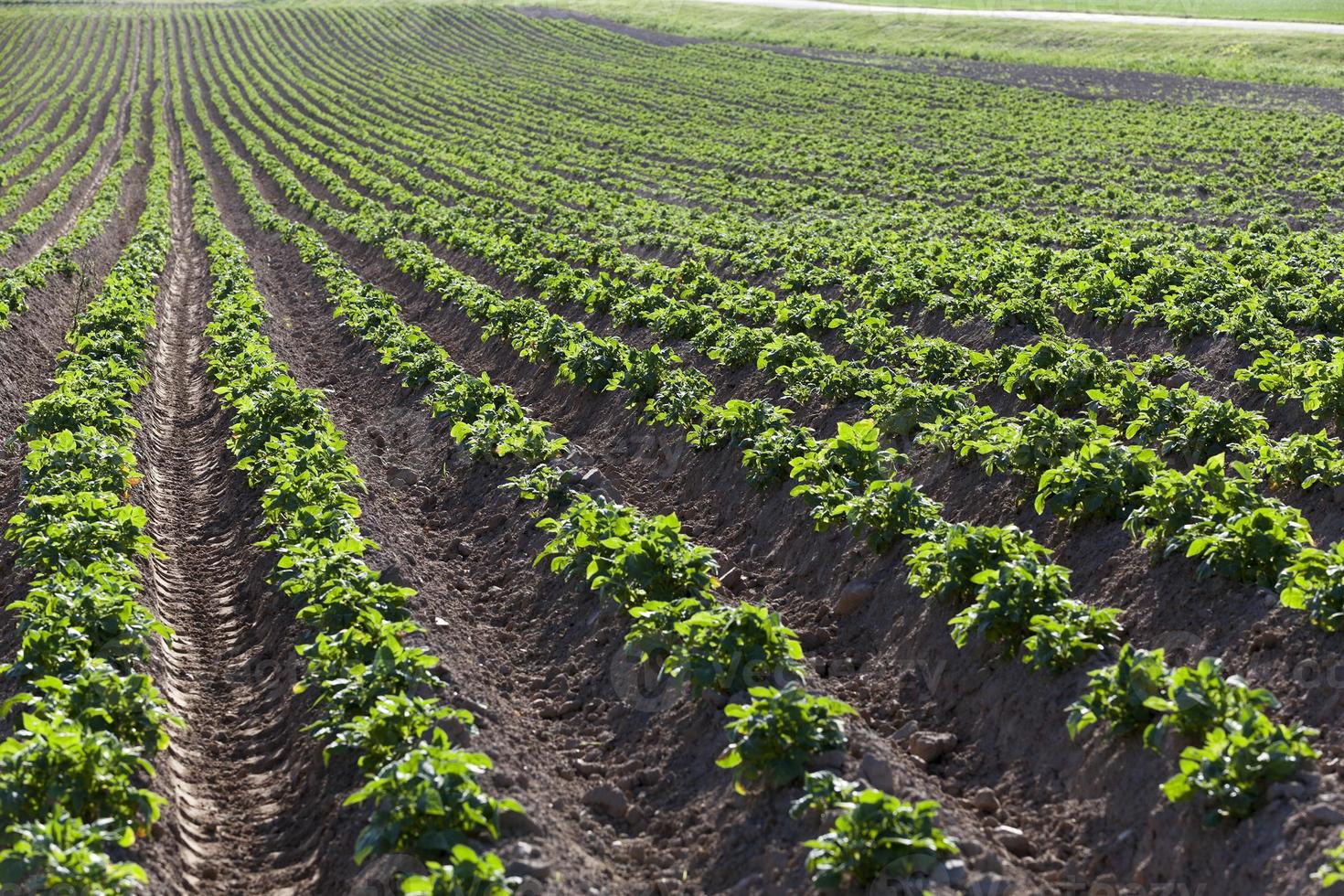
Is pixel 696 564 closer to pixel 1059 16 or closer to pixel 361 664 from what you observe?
pixel 361 664

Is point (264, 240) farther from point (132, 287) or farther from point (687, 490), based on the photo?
point (687, 490)

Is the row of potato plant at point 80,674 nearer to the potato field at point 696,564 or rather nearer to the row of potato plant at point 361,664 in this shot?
the potato field at point 696,564

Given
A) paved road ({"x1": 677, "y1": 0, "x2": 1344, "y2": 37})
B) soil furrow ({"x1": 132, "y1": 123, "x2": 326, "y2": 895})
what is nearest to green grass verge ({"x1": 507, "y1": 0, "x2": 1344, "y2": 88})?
paved road ({"x1": 677, "y1": 0, "x2": 1344, "y2": 37})

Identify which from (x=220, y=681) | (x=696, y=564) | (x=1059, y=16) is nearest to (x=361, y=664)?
(x=220, y=681)

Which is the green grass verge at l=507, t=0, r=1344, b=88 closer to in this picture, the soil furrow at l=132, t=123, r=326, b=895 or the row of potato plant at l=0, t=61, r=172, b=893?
the soil furrow at l=132, t=123, r=326, b=895

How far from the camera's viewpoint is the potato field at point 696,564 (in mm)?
6105

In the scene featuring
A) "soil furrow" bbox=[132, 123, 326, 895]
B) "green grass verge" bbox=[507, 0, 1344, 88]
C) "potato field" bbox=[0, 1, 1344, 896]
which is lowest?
"soil furrow" bbox=[132, 123, 326, 895]

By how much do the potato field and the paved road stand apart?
44.8 metres

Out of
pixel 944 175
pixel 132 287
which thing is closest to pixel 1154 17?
pixel 944 175

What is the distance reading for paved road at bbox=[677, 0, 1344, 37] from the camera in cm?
6031

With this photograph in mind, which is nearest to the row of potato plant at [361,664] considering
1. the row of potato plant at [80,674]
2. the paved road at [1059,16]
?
the row of potato plant at [80,674]

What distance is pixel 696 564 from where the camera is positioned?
27.7 feet

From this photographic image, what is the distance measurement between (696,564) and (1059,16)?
73.7 m

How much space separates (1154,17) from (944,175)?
163ft
